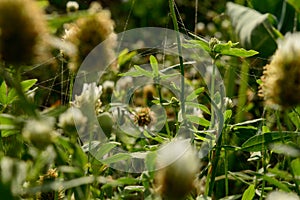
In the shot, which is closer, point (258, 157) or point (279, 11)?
point (258, 157)

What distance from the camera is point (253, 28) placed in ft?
5.86

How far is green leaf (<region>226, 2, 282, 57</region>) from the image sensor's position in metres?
1.78

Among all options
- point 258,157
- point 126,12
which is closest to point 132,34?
point 126,12

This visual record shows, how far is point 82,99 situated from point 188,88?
1.40 ft

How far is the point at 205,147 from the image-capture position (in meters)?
0.80

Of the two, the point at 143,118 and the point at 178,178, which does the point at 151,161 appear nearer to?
the point at 178,178

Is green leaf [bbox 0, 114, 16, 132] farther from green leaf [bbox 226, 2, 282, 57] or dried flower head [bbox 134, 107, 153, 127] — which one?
green leaf [bbox 226, 2, 282, 57]

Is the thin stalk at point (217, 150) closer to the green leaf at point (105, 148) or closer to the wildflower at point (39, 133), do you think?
the green leaf at point (105, 148)

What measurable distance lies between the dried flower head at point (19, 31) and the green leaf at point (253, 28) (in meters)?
1.35

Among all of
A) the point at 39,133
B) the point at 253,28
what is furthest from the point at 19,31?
the point at 253,28

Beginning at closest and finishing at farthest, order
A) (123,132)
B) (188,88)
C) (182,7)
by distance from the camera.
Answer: (123,132) < (188,88) < (182,7)

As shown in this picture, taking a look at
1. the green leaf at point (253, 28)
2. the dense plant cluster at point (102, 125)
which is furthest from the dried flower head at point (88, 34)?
the green leaf at point (253, 28)

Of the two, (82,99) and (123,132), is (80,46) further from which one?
(123,132)

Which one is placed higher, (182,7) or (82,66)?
(82,66)
